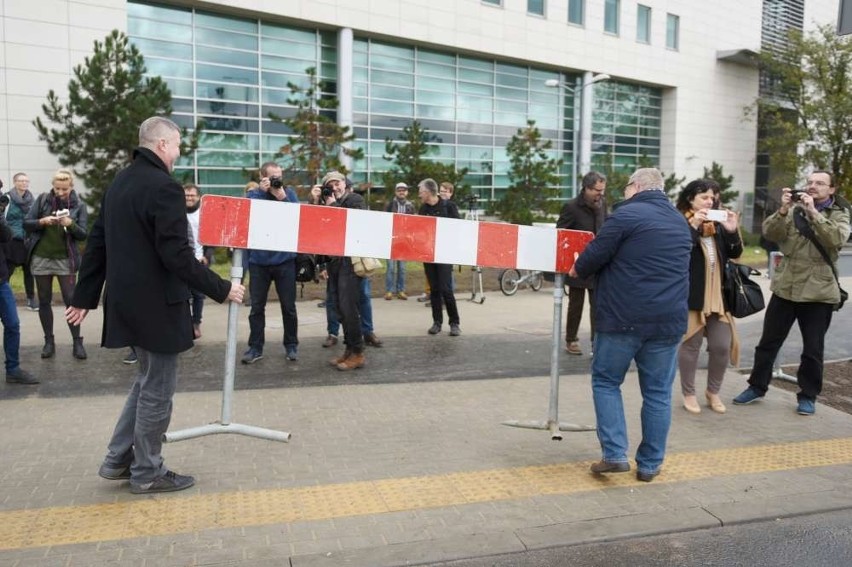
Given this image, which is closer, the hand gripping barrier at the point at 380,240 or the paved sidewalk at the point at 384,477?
the paved sidewalk at the point at 384,477

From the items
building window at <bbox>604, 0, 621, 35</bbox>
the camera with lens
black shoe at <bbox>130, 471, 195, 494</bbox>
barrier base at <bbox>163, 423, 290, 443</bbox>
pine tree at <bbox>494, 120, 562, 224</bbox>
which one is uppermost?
building window at <bbox>604, 0, 621, 35</bbox>

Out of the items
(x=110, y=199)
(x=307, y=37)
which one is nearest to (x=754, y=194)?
(x=307, y=37)

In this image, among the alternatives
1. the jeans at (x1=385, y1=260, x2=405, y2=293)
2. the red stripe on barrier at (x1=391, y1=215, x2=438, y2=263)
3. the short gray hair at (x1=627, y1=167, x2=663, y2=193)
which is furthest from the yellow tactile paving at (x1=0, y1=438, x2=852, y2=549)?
the jeans at (x1=385, y1=260, x2=405, y2=293)

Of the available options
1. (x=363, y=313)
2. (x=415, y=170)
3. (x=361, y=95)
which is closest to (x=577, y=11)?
(x=361, y=95)

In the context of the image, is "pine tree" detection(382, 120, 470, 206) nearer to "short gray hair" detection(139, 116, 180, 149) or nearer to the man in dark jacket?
the man in dark jacket

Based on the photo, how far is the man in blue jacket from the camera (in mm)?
4516

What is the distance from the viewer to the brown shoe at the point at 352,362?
7.50 metres

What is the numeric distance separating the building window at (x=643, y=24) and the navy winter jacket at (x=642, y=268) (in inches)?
1562

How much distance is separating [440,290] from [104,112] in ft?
41.7

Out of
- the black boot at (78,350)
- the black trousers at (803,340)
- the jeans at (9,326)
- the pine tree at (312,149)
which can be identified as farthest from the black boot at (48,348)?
the pine tree at (312,149)

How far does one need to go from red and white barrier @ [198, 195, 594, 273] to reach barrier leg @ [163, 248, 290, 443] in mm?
246

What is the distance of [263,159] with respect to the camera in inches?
1048

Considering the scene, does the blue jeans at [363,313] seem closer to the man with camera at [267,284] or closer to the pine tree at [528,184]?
the man with camera at [267,284]

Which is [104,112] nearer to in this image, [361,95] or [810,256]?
[361,95]
